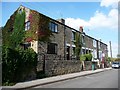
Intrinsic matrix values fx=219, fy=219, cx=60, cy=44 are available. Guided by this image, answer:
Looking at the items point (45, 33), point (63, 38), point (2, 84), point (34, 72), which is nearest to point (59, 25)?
point (63, 38)

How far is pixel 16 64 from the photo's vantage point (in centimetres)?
1738

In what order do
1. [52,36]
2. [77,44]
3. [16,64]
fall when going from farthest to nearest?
1. [77,44]
2. [52,36]
3. [16,64]

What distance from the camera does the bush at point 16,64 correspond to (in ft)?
53.5

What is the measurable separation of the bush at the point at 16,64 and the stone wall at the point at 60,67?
119 inches

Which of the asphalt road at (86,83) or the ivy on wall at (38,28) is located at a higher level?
the ivy on wall at (38,28)

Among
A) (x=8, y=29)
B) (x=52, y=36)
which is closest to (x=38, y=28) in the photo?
(x=52, y=36)

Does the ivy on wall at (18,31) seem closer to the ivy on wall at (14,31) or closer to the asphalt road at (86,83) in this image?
the ivy on wall at (14,31)

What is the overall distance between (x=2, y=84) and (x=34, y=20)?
14.2m

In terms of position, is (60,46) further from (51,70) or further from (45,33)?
(51,70)

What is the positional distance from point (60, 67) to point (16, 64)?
8.80 metres

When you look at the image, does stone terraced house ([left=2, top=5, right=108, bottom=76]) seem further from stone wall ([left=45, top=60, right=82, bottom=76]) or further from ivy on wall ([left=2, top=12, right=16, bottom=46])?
stone wall ([left=45, top=60, right=82, bottom=76])

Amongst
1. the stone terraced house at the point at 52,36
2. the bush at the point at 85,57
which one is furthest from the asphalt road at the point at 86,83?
the bush at the point at 85,57

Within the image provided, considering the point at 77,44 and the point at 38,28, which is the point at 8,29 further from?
the point at 77,44

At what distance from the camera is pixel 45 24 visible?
94.4ft
